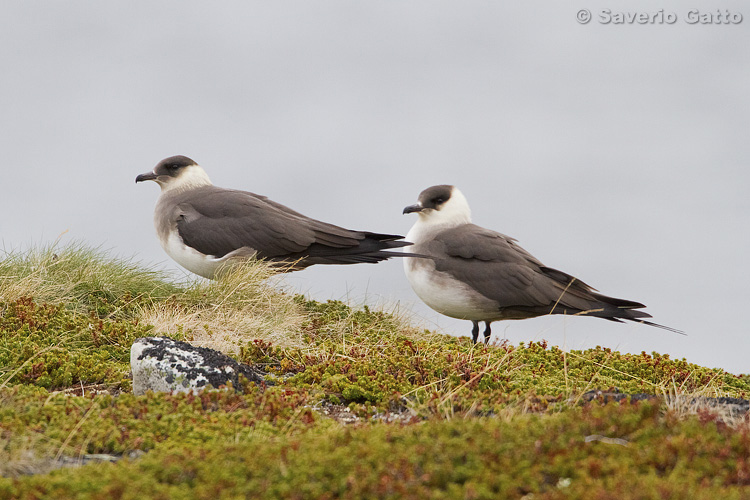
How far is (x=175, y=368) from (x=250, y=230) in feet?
13.8

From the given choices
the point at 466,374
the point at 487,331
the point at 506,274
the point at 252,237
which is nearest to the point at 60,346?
the point at 252,237

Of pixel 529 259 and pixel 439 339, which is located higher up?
pixel 529 259

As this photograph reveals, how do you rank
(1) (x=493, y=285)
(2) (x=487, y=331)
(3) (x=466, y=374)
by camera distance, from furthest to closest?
(2) (x=487, y=331) → (1) (x=493, y=285) → (3) (x=466, y=374)

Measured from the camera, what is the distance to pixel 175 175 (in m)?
11.1

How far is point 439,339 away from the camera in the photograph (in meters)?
10.1

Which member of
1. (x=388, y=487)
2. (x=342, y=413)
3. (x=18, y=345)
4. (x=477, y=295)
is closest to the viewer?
(x=388, y=487)

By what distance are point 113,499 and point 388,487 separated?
3.92 feet

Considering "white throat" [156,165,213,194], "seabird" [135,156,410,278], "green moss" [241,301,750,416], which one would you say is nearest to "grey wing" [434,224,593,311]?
"seabird" [135,156,410,278]

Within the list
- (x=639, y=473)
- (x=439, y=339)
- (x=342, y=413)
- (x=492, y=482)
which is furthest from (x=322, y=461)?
(x=439, y=339)

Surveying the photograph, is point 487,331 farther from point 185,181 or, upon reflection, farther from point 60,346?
point 60,346

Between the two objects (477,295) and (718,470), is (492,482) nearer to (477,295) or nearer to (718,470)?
(718,470)

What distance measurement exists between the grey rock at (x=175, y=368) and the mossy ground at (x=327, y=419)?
0.34 m

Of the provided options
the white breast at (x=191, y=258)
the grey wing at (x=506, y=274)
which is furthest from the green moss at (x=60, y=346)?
the grey wing at (x=506, y=274)

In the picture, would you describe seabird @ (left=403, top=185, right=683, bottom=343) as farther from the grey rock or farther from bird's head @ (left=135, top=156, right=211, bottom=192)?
the grey rock
